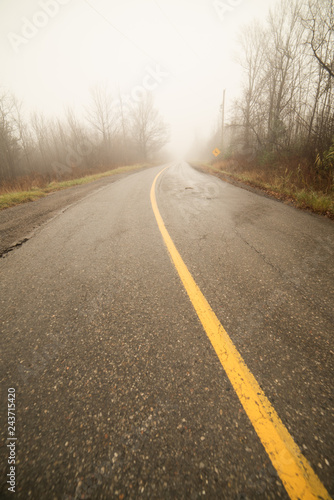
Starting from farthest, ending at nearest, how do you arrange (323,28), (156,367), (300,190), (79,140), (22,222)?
(79,140)
(323,28)
(300,190)
(22,222)
(156,367)

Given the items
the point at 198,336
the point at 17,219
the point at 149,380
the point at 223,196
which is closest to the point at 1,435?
the point at 149,380

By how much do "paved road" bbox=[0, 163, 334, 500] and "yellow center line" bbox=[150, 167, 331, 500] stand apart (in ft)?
0.12

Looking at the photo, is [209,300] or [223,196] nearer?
[209,300]

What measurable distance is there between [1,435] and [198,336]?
4.66ft

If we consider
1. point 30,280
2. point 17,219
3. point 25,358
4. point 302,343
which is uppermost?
point 17,219

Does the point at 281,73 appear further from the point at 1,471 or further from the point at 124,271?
the point at 1,471

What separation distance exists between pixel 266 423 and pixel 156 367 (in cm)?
76

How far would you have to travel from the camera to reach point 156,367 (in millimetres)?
1523

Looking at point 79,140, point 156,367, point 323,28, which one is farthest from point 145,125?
point 156,367

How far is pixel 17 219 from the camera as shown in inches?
203

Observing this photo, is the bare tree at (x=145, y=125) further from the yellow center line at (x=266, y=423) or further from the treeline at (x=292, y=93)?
the yellow center line at (x=266, y=423)

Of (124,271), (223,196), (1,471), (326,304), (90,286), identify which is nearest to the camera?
(1,471)

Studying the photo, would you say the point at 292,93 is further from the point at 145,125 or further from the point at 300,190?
the point at 145,125

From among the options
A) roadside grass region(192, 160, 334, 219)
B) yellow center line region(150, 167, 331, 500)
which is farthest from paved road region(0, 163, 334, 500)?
roadside grass region(192, 160, 334, 219)
